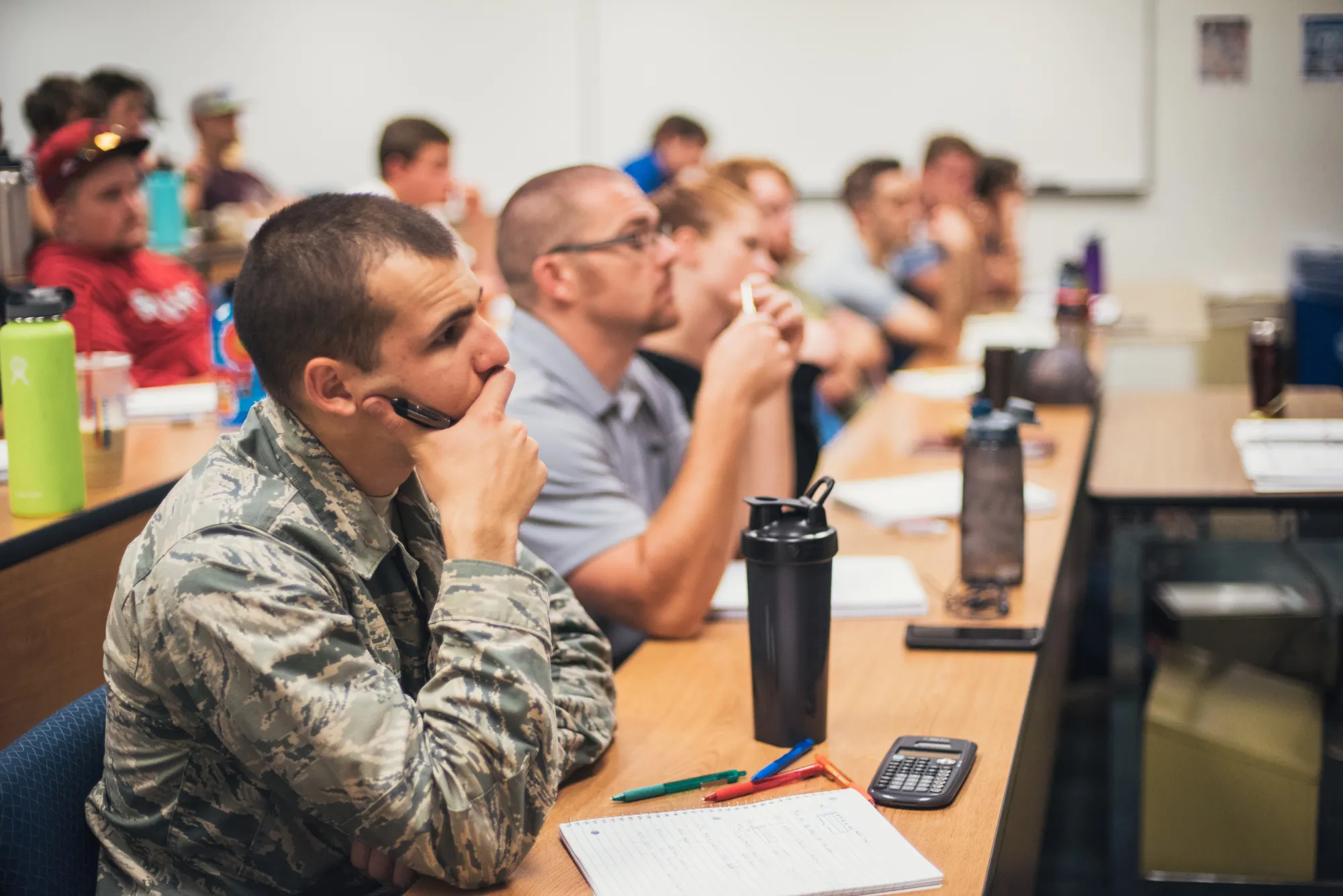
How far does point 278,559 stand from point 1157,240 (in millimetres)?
5904

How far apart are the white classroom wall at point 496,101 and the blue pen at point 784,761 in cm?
508

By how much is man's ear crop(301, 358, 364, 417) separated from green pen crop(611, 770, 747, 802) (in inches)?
15.9

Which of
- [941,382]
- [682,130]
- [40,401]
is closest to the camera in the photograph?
[40,401]

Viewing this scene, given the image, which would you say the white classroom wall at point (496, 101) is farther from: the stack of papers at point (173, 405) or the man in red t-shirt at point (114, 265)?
the stack of papers at point (173, 405)

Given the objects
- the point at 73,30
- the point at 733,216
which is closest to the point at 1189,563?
the point at 733,216

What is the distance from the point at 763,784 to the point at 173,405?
1619 millimetres

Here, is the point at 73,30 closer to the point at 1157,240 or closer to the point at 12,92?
the point at 12,92

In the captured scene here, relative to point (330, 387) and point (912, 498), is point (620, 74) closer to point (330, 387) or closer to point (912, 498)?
point (912, 498)

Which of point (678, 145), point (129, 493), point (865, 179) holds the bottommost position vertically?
point (129, 493)

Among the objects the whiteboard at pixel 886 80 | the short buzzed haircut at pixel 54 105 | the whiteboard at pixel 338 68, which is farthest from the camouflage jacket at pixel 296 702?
the whiteboard at pixel 338 68

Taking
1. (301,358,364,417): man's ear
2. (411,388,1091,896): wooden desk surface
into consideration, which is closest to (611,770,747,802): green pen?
(411,388,1091,896): wooden desk surface

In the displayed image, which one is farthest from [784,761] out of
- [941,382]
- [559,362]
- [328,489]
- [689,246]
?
[941,382]

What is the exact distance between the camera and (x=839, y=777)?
1.17 meters

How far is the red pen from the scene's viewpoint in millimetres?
1152
